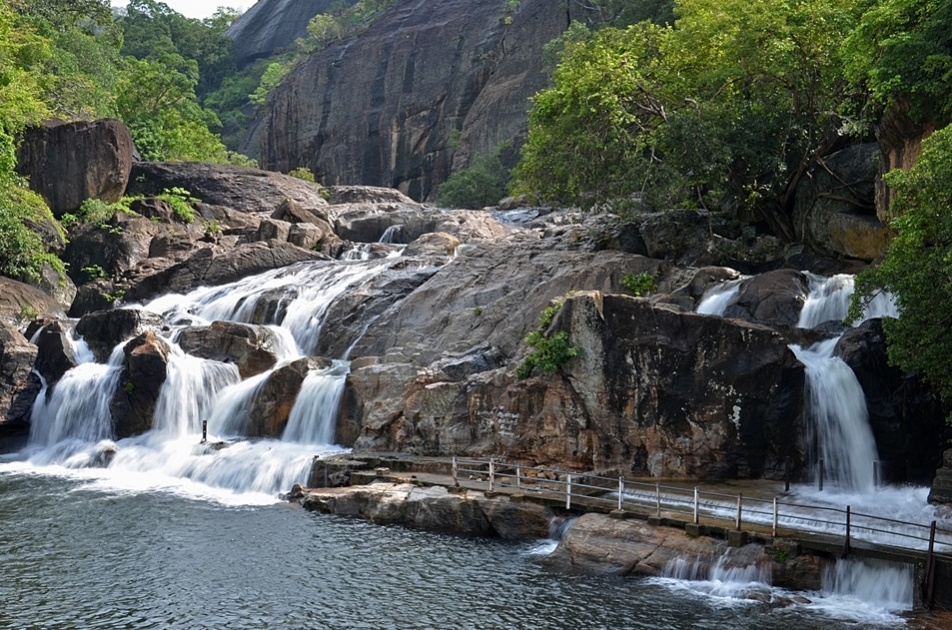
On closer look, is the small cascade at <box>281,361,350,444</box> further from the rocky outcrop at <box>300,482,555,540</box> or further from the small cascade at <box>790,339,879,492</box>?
the small cascade at <box>790,339,879,492</box>

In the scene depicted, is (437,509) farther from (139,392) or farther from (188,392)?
(139,392)

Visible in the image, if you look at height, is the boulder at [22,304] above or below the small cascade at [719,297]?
below

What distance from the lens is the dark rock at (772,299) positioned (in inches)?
1086

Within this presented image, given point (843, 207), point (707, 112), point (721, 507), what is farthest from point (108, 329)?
point (843, 207)

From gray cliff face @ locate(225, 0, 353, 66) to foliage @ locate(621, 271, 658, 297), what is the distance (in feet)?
300

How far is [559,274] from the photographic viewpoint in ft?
108

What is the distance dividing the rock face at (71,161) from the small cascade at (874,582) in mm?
45104

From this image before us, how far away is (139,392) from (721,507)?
22303 millimetres

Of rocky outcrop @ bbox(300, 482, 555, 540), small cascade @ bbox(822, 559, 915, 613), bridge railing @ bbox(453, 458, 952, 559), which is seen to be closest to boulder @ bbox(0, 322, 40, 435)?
rocky outcrop @ bbox(300, 482, 555, 540)

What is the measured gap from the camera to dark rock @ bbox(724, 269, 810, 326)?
27594 mm

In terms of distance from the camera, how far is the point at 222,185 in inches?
2239

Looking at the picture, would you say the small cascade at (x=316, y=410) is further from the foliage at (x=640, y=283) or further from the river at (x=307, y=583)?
the foliage at (x=640, y=283)

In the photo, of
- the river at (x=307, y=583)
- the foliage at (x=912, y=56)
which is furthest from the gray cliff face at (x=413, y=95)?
the river at (x=307, y=583)

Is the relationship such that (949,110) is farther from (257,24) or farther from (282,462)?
(257,24)
